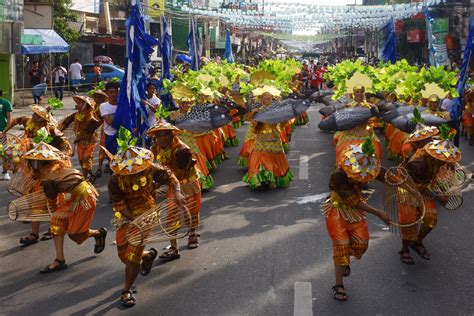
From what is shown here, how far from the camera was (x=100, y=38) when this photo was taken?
32875 mm

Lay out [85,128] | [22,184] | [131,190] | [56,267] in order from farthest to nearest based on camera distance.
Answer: [85,128] < [22,184] < [56,267] < [131,190]

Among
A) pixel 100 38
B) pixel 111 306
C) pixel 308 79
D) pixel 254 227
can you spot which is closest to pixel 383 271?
pixel 254 227

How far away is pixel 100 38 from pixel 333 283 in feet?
94.7

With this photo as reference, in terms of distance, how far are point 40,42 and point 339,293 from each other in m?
20.0

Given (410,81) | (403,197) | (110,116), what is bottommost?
(403,197)

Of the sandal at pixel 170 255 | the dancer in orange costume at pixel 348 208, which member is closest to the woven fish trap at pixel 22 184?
the sandal at pixel 170 255

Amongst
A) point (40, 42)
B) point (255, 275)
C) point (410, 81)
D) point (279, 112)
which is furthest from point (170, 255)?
point (40, 42)

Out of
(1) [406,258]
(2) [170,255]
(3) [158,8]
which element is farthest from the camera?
(3) [158,8]

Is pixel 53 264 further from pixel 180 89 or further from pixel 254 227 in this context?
pixel 180 89

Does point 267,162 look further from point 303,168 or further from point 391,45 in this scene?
point 391,45

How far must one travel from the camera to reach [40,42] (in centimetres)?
2325

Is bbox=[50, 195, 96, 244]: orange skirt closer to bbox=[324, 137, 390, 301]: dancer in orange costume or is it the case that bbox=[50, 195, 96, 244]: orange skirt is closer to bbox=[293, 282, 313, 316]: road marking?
bbox=[293, 282, 313, 316]: road marking

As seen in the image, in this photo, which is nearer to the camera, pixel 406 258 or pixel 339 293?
pixel 339 293

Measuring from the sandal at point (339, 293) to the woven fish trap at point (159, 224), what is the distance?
142 centimetres
